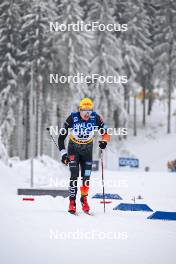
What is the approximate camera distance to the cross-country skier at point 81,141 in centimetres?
841

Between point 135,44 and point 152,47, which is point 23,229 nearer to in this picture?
point 135,44

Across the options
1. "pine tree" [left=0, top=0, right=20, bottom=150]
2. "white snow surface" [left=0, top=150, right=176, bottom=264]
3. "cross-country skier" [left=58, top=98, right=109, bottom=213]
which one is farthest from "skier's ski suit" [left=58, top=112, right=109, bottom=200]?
"pine tree" [left=0, top=0, right=20, bottom=150]

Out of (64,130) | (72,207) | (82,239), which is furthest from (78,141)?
(82,239)

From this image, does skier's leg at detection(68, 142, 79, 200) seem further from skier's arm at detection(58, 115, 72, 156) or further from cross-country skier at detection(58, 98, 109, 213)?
skier's arm at detection(58, 115, 72, 156)

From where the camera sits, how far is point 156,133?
5081 cm

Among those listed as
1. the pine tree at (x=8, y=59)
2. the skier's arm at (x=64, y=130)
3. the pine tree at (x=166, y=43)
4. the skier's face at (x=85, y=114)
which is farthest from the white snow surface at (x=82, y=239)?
the pine tree at (x=166, y=43)

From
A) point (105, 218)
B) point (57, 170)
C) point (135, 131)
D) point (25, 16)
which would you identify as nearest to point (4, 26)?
point (25, 16)

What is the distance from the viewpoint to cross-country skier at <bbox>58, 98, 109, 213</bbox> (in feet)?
27.6

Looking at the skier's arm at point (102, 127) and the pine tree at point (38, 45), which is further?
the pine tree at point (38, 45)

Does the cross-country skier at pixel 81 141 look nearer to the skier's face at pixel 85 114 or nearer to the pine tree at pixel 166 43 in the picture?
the skier's face at pixel 85 114

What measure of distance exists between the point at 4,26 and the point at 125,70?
14985mm

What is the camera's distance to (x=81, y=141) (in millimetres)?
8555

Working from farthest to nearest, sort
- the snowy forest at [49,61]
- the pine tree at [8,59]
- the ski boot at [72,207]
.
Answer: the pine tree at [8,59] → the snowy forest at [49,61] → the ski boot at [72,207]

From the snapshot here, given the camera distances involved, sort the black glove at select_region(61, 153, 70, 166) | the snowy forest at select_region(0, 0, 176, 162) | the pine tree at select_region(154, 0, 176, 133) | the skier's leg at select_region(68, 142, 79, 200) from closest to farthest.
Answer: the black glove at select_region(61, 153, 70, 166) → the skier's leg at select_region(68, 142, 79, 200) → the snowy forest at select_region(0, 0, 176, 162) → the pine tree at select_region(154, 0, 176, 133)
